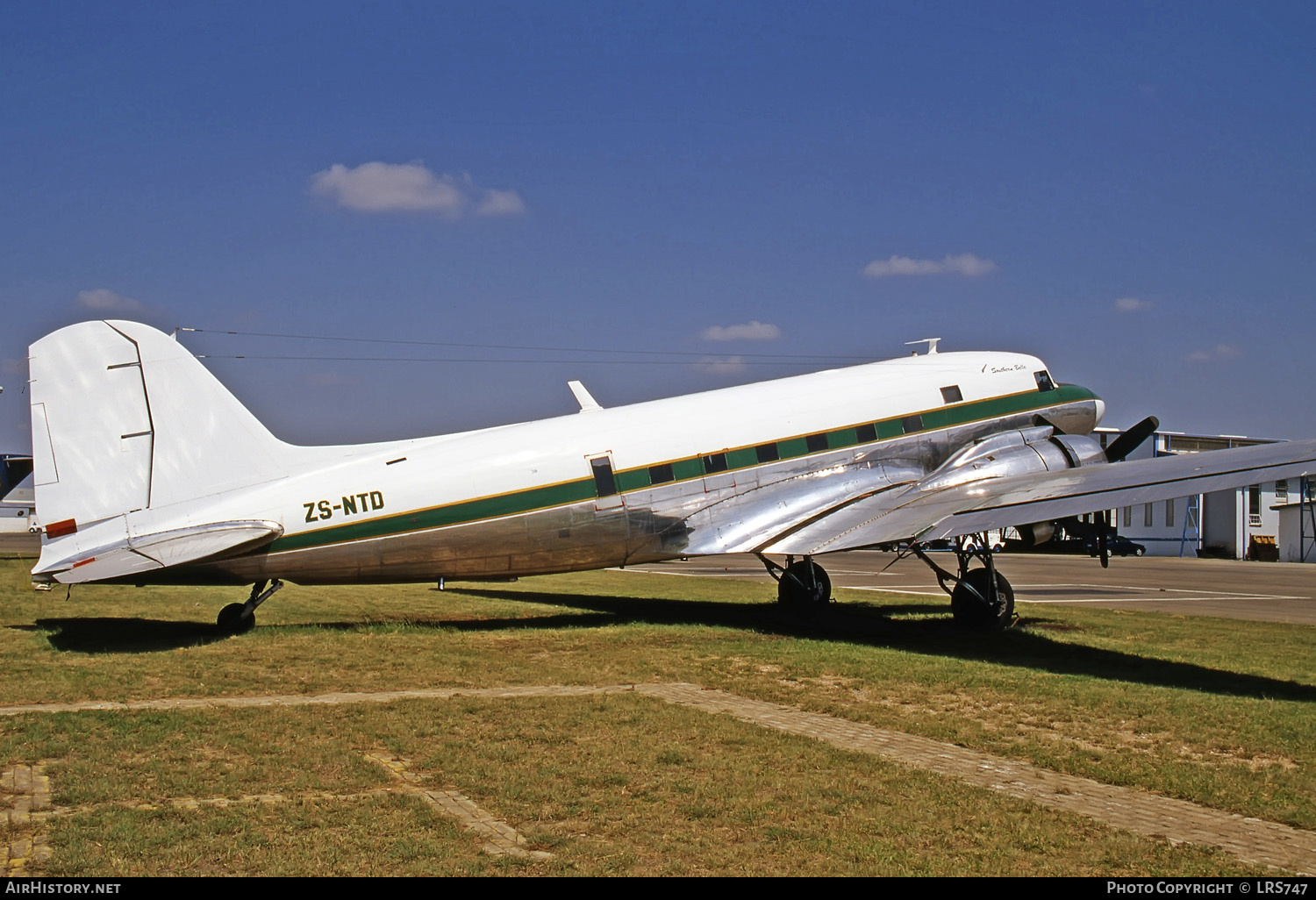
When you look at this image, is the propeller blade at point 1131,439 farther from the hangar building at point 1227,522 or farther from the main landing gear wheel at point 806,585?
the hangar building at point 1227,522

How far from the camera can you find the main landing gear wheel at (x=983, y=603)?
1705cm

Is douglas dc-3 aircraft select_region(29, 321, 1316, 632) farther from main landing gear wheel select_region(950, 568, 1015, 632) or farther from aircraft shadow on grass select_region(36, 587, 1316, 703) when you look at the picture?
aircraft shadow on grass select_region(36, 587, 1316, 703)

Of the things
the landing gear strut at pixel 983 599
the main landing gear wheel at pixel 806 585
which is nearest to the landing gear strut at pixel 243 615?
the main landing gear wheel at pixel 806 585

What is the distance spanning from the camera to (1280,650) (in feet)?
51.6

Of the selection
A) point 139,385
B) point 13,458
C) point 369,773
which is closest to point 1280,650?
point 369,773

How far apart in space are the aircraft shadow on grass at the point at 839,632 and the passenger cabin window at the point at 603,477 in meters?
2.51

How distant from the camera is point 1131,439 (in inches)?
771

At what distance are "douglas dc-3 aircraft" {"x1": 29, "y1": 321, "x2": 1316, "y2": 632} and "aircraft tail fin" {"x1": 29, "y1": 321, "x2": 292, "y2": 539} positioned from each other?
0.02 m

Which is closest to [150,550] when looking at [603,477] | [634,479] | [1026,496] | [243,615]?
[243,615]

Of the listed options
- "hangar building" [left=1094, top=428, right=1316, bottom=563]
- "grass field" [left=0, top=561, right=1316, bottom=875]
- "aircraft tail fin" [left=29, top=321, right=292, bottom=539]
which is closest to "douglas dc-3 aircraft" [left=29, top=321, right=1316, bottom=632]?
"aircraft tail fin" [left=29, top=321, right=292, bottom=539]

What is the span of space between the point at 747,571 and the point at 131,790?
30.4 meters

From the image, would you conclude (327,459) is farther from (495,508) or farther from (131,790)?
(131,790)

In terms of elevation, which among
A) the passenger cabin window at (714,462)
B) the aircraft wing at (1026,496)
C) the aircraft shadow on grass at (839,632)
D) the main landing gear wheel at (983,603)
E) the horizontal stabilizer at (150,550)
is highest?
the passenger cabin window at (714,462)

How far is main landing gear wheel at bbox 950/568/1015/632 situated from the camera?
17.0 metres
